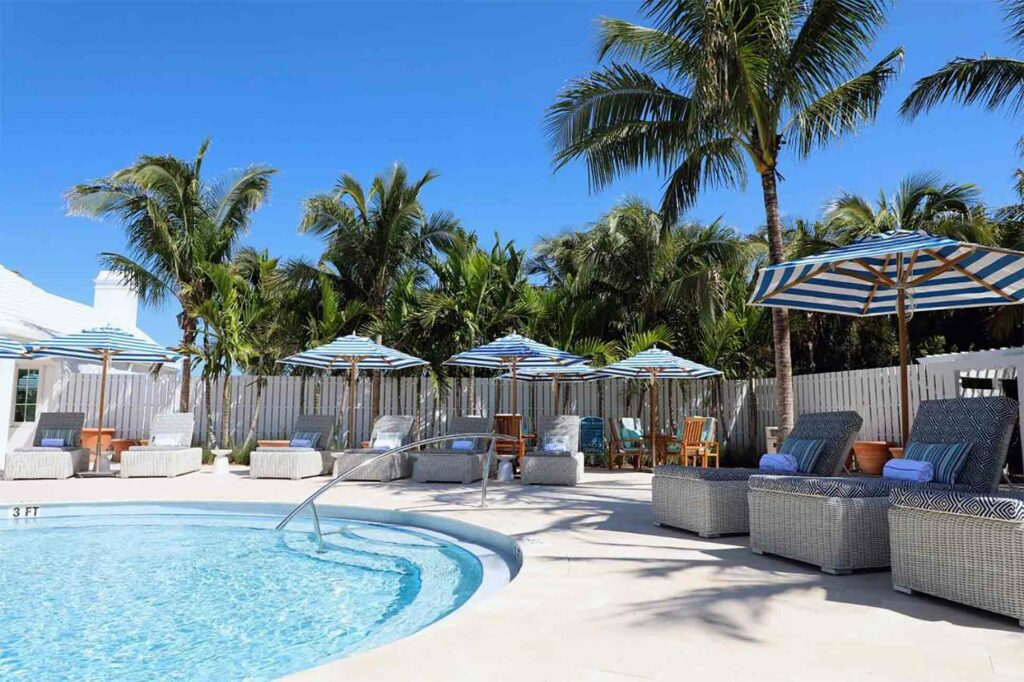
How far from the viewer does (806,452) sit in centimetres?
614

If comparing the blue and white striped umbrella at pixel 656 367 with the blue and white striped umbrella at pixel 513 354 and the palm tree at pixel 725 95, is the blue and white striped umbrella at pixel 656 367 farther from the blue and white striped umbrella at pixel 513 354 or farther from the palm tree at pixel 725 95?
the palm tree at pixel 725 95

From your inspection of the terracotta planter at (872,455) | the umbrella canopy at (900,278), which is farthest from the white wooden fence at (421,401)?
the umbrella canopy at (900,278)

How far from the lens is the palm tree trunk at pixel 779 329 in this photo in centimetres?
881

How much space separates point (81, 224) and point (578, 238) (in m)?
12.2

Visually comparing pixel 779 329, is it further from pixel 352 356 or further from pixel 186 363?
pixel 186 363

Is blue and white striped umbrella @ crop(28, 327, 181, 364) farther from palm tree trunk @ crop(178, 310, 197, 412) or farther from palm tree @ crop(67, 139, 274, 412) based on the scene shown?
palm tree trunk @ crop(178, 310, 197, 412)

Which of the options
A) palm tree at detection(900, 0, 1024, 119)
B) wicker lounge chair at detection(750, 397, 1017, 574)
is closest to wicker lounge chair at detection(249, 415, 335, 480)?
wicker lounge chair at detection(750, 397, 1017, 574)

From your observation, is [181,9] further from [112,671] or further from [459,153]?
[112,671]

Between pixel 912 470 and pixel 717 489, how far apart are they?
4.59 feet

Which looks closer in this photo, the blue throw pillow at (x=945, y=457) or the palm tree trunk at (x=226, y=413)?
the blue throw pillow at (x=945, y=457)

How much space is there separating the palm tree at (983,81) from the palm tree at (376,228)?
9.44 metres

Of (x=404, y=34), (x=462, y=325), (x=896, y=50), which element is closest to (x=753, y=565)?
(x=896, y=50)

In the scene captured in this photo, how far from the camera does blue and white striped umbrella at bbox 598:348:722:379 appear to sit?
444 inches

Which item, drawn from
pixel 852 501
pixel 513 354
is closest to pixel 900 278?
pixel 852 501
